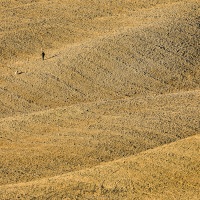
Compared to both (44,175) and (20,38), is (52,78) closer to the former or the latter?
(20,38)

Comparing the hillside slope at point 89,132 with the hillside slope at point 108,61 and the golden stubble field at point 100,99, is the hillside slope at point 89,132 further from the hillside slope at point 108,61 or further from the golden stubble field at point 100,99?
the hillside slope at point 108,61

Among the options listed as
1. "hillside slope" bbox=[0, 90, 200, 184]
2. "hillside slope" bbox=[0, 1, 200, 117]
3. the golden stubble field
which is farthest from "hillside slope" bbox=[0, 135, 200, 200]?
"hillside slope" bbox=[0, 1, 200, 117]

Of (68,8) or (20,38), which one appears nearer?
(20,38)

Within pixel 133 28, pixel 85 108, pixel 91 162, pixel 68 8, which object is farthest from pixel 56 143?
pixel 68 8

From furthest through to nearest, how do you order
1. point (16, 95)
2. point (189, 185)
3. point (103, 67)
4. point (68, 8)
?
1. point (68, 8)
2. point (103, 67)
3. point (16, 95)
4. point (189, 185)

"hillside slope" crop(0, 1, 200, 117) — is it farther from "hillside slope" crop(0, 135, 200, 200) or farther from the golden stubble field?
"hillside slope" crop(0, 135, 200, 200)
